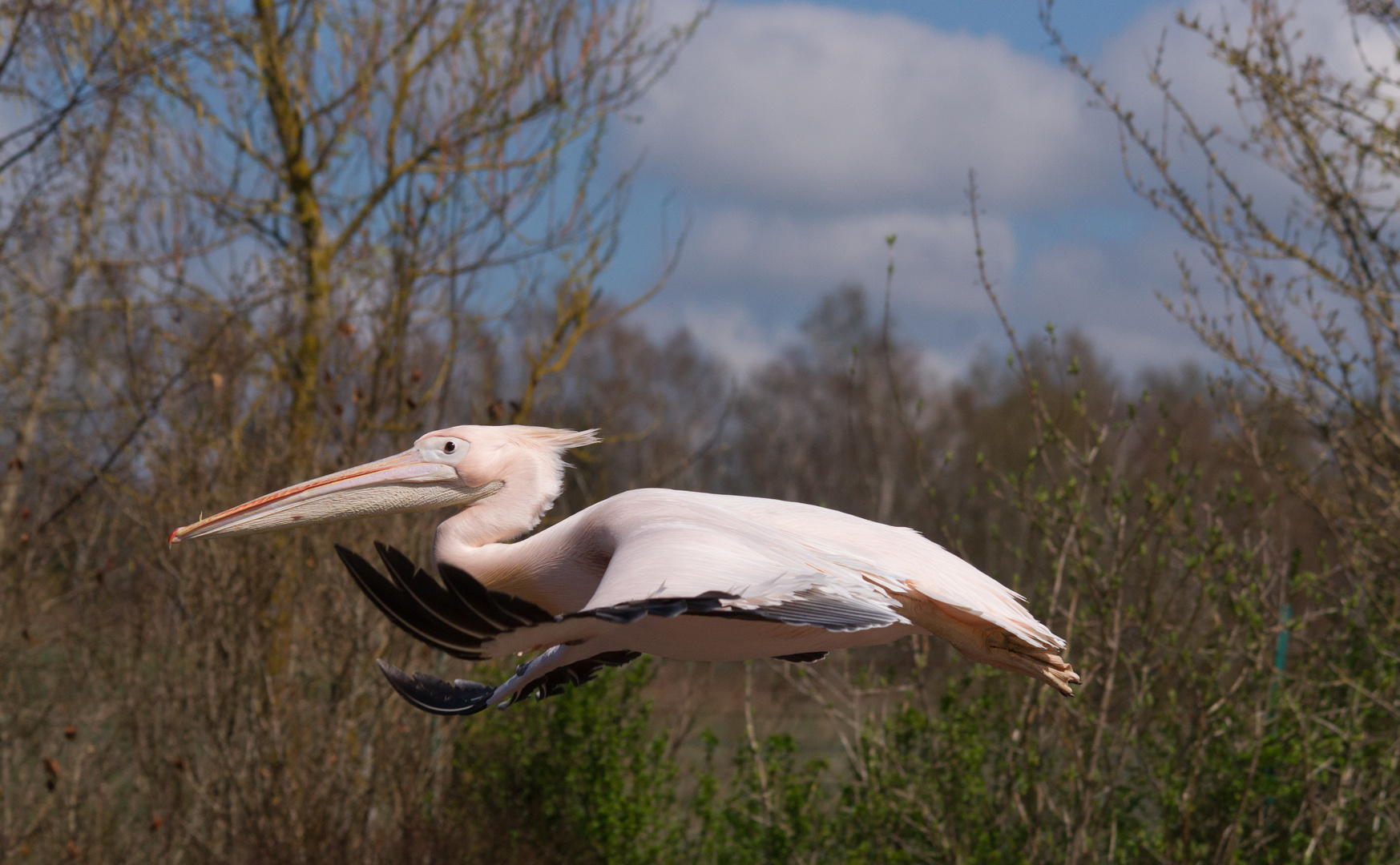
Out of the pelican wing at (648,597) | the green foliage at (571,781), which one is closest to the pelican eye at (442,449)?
the pelican wing at (648,597)

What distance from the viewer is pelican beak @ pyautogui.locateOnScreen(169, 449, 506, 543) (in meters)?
2.17

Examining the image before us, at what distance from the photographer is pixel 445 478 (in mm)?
2316

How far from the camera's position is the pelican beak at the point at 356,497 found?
217 centimetres

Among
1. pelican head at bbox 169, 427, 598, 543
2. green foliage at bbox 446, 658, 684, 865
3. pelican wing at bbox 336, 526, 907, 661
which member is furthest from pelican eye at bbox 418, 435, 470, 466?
green foliage at bbox 446, 658, 684, 865

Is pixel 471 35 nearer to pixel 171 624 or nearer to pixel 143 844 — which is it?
pixel 171 624

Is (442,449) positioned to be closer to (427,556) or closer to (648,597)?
Answer: (648,597)

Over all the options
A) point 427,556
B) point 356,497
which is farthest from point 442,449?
point 427,556

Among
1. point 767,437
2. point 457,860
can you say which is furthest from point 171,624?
point 767,437

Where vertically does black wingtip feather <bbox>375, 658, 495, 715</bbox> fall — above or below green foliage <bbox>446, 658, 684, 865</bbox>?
above

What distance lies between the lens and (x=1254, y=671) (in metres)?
5.30

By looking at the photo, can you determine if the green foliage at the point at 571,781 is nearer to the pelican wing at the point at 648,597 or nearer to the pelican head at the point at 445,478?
the pelican head at the point at 445,478

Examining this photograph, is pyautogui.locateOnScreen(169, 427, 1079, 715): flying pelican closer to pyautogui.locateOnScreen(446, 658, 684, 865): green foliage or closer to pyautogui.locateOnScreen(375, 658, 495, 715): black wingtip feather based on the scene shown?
pyautogui.locateOnScreen(375, 658, 495, 715): black wingtip feather

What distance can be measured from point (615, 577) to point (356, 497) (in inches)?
29.9

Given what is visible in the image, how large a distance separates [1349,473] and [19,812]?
24.3 feet
